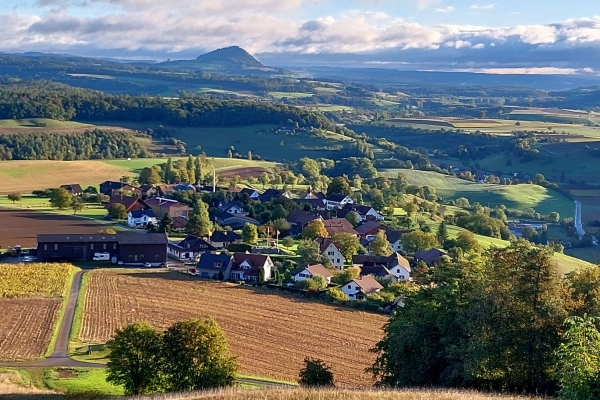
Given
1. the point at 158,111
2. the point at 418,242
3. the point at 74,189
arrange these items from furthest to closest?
the point at 158,111, the point at 74,189, the point at 418,242

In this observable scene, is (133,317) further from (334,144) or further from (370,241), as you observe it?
(334,144)

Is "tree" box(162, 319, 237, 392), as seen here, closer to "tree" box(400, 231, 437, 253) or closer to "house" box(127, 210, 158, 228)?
"tree" box(400, 231, 437, 253)

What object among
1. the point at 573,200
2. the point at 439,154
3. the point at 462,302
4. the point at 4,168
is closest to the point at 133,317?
the point at 462,302

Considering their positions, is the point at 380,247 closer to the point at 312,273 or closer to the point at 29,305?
the point at 312,273

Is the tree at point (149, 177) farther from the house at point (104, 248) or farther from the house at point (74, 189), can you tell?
the house at point (104, 248)

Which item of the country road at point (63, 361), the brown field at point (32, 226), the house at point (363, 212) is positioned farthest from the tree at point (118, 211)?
the country road at point (63, 361)

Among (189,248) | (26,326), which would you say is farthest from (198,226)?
(26,326)
